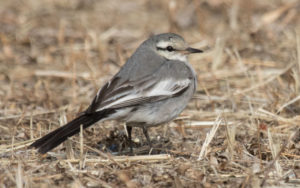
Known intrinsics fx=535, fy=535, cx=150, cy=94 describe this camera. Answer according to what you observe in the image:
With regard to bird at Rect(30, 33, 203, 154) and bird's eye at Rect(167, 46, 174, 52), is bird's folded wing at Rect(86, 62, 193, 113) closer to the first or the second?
bird at Rect(30, 33, 203, 154)

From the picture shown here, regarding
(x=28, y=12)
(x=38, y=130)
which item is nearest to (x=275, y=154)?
(x=38, y=130)

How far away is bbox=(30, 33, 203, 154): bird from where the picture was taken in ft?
18.2

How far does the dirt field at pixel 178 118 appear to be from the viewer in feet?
16.7

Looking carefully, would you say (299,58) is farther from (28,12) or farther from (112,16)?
(28,12)

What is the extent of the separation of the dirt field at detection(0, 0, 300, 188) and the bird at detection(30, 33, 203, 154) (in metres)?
0.26

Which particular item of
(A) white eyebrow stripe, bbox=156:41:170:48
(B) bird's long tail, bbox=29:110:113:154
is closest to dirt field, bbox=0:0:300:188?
(B) bird's long tail, bbox=29:110:113:154

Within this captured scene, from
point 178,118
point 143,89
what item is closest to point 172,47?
point 143,89

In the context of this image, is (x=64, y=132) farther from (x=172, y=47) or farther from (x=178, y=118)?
(x=178, y=118)

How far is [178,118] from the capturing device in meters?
7.18

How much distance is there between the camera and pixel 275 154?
17.4ft

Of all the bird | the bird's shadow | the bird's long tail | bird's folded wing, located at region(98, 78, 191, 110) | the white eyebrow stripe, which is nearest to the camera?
the bird's long tail

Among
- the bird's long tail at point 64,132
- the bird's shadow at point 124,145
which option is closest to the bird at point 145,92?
the bird's long tail at point 64,132

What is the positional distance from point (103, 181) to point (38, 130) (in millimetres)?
1987

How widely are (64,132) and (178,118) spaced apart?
A: 2.20 m
